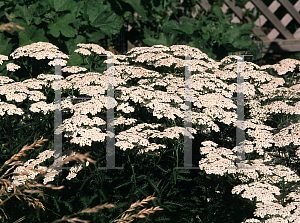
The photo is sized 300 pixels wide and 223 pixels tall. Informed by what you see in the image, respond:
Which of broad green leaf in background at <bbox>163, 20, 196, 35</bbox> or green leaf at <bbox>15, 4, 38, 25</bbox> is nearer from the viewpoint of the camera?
green leaf at <bbox>15, 4, 38, 25</bbox>

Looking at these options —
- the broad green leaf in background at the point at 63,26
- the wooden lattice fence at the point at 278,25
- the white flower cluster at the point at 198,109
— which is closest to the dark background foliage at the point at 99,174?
the broad green leaf in background at the point at 63,26

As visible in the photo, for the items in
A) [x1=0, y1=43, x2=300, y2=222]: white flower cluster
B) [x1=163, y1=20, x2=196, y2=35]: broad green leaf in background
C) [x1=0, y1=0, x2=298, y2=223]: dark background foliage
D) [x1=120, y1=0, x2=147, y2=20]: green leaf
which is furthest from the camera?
[x1=120, y1=0, x2=147, y2=20]: green leaf

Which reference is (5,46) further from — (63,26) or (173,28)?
(173,28)

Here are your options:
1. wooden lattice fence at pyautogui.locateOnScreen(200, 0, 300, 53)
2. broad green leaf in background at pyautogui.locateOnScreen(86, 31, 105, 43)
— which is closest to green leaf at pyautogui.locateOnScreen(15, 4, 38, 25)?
broad green leaf in background at pyautogui.locateOnScreen(86, 31, 105, 43)

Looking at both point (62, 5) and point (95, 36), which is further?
point (95, 36)

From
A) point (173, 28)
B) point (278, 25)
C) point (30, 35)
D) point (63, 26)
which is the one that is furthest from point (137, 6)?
point (278, 25)

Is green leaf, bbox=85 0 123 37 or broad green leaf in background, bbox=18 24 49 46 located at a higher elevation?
green leaf, bbox=85 0 123 37

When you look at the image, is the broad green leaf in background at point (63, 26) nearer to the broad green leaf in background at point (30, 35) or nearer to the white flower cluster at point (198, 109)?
the broad green leaf in background at point (30, 35)

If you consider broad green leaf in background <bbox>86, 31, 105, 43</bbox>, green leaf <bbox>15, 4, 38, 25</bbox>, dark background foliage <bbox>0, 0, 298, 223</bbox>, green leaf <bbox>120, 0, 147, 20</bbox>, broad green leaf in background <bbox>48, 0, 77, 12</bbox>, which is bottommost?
dark background foliage <bbox>0, 0, 298, 223</bbox>

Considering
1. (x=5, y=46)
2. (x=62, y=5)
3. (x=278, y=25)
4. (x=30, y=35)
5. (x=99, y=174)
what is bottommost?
(x=99, y=174)

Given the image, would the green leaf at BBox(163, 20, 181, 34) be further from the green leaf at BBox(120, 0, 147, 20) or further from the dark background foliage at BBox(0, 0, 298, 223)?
the dark background foliage at BBox(0, 0, 298, 223)

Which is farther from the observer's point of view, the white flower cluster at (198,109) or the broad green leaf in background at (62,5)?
the broad green leaf in background at (62,5)

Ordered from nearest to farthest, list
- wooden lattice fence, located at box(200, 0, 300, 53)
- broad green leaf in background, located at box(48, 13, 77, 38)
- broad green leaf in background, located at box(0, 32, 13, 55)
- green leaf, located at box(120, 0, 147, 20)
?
broad green leaf in background, located at box(0, 32, 13, 55), broad green leaf in background, located at box(48, 13, 77, 38), green leaf, located at box(120, 0, 147, 20), wooden lattice fence, located at box(200, 0, 300, 53)

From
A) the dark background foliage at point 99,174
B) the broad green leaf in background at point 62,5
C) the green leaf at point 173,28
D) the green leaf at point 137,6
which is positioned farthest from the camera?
the green leaf at point 137,6
